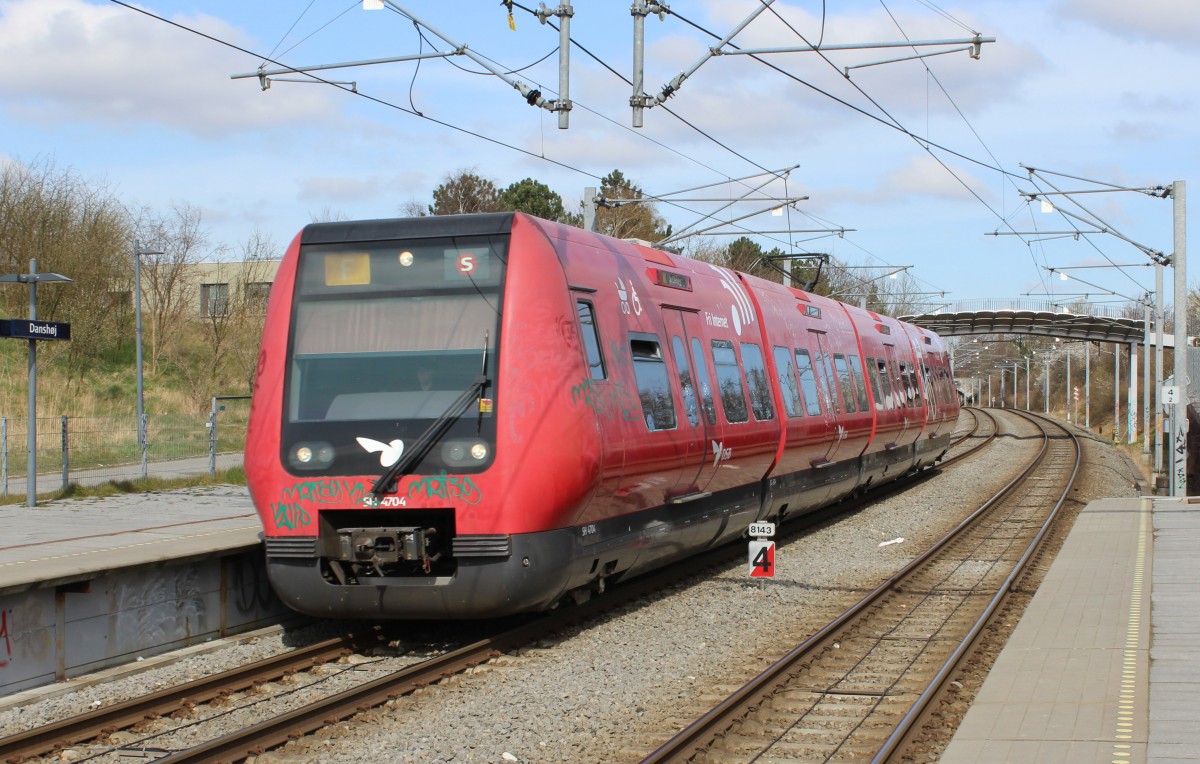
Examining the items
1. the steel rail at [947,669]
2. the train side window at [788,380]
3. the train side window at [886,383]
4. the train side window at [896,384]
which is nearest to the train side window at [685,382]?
the steel rail at [947,669]

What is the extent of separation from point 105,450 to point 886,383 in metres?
13.5

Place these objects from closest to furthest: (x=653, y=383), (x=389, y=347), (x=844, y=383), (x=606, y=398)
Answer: (x=389, y=347) < (x=606, y=398) < (x=653, y=383) < (x=844, y=383)

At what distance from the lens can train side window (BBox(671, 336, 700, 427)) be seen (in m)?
11.7

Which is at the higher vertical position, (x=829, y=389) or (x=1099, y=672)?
(x=829, y=389)

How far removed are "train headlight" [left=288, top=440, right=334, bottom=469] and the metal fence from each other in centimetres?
1173

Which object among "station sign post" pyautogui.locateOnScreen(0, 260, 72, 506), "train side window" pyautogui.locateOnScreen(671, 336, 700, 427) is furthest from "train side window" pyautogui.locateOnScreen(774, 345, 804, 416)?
"station sign post" pyautogui.locateOnScreen(0, 260, 72, 506)

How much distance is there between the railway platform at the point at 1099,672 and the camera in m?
6.61

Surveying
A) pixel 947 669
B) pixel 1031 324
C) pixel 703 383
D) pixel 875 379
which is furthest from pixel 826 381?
pixel 1031 324

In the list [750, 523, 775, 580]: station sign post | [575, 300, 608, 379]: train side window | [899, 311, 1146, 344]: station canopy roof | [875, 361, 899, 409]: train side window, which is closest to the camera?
[575, 300, 608, 379]: train side window

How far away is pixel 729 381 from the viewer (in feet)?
43.1

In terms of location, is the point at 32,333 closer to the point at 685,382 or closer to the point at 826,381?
the point at 685,382

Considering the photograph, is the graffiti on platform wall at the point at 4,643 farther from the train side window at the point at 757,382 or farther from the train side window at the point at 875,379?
the train side window at the point at 875,379

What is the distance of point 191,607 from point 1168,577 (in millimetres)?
9589

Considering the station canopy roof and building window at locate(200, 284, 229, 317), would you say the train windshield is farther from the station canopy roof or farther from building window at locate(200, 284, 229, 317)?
the station canopy roof
